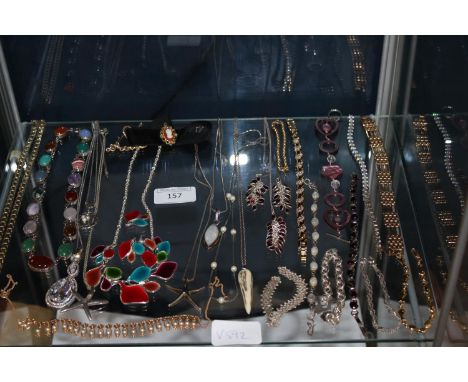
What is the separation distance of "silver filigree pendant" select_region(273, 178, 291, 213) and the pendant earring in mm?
34

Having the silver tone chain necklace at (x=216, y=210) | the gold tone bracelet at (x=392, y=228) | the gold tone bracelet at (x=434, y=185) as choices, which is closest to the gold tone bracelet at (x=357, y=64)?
the gold tone bracelet at (x=392, y=228)

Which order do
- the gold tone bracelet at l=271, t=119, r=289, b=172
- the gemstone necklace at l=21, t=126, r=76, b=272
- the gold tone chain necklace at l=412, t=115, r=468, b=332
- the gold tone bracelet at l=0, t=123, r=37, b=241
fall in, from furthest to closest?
the gold tone bracelet at l=271, t=119, r=289, b=172 < the gold tone bracelet at l=0, t=123, r=37, b=241 < the gemstone necklace at l=21, t=126, r=76, b=272 < the gold tone chain necklace at l=412, t=115, r=468, b=332

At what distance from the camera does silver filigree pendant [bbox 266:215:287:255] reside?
158cm

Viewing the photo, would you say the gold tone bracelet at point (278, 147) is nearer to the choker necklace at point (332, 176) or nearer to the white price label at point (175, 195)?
the choker necklace at point (332, 176)

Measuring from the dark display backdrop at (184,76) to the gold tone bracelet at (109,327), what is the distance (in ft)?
2.54

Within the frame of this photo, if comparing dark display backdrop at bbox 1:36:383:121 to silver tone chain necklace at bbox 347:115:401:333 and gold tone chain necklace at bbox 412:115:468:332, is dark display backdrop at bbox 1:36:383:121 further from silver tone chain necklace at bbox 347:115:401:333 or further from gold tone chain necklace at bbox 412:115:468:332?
gold tone chain necklace at bbox 412:115:468:332

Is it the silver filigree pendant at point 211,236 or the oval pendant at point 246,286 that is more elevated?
the silver filigree pendant at point 211,236

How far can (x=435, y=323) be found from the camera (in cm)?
132

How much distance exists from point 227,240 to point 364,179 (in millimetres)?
476

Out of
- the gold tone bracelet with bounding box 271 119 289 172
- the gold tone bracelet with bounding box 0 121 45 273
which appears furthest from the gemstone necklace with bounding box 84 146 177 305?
the gold tone bracelet with bounding box 271 119 289 172

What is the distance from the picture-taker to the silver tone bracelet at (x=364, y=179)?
1588mm

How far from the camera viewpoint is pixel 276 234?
5.25 ft

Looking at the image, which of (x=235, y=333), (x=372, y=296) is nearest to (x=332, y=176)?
(x=372, y=296)

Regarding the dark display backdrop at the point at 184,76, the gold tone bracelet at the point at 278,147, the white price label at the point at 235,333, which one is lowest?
the white price label at the point at 235,333
